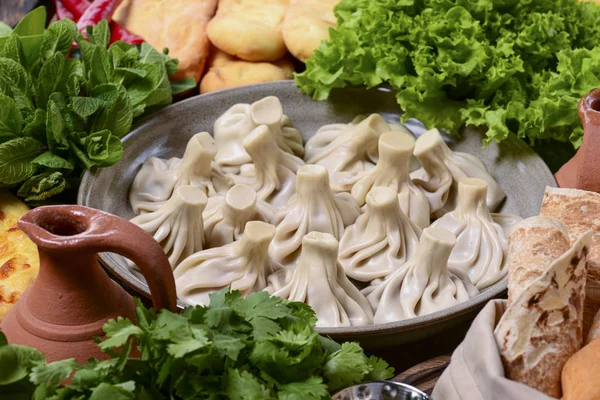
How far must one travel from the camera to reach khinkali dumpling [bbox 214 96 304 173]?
2.01 meters

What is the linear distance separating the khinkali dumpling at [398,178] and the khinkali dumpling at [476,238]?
63 mm

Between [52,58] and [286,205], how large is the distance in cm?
75

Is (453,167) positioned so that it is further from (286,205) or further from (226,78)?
(226,78)

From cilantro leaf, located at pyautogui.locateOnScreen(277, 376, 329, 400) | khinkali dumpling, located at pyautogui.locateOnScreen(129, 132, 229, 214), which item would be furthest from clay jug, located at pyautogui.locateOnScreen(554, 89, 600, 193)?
khinkali dumpling, located at pyautogui.locateOnScreen(129, 132, 229, 214)

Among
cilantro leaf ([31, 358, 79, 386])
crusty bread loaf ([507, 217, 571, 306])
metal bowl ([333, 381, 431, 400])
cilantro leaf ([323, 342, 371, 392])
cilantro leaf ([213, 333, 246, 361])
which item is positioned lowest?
metal bowl ([333, 381, 431, 400])

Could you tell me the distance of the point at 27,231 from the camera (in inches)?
39.2

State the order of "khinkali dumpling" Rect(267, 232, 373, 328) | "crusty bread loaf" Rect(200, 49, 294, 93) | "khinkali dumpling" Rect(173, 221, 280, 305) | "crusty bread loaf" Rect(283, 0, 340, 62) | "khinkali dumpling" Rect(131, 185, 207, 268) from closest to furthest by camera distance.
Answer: "khinkali dumpling" Rect(267, 232, 373, 328) < "khinkali dumpling" Rect(173, 221, 280, 305) < "khinkali dumpling" Rect(131, 185, 207, 268) < "crusty bread loaf" Rect(283, 0, 340, 62) < "crusty bread loaf" Rect(200, 49, 294, 93)

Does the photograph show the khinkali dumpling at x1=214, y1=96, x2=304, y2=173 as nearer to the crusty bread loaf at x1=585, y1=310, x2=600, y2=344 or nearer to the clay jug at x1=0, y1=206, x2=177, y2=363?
the clay jug at x1=0, y1=206, x2=177, y2=363

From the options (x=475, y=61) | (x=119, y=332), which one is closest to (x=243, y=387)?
(x=119, y=332)

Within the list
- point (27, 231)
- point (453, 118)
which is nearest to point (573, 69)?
point (453, 118)

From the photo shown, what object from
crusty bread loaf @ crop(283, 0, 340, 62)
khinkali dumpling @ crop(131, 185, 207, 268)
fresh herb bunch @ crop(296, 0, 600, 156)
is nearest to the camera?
khinkali dumpling @ crop(131, 185, 207, 268)

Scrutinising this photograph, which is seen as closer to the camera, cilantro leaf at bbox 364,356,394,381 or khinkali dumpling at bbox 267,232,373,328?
cilantro leaf at bbox 364,356,394,381

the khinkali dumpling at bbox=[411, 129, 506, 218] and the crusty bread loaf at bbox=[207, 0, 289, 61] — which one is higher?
the crusty bread loaf at bbox=[207, 0, 289, 61]

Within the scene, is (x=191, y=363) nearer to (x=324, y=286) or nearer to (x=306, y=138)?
(x=324, y=286)
